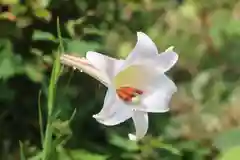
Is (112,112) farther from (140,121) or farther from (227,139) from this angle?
(227,139)

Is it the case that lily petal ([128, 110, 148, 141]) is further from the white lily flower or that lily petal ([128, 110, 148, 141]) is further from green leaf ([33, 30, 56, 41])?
green leaf ([33, 30, 56, 41])

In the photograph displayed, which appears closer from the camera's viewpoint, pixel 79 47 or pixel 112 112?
pixel 112 112

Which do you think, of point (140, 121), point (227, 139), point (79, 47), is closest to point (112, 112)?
point (140, 121)

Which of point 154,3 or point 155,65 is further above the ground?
point 154,3

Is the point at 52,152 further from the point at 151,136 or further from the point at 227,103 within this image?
the point at 227,103

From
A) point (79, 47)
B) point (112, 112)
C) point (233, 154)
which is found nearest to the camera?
point (112, 112)

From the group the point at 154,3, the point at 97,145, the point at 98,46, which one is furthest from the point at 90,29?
the point at 154,3

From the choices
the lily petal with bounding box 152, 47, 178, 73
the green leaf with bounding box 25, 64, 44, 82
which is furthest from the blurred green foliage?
the lily petal with bounding box 152, 47, 178, 73
